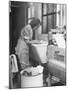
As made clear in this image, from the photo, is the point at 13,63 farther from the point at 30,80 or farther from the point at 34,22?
the point at 34,22

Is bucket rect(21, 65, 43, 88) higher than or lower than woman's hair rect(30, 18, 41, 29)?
lower

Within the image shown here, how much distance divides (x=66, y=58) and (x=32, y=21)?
0.55 meters

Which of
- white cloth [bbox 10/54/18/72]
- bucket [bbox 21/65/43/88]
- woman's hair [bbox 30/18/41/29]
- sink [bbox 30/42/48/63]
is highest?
woman's hair [bbox 30/18/41/29]

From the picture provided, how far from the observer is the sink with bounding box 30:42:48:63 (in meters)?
1.96

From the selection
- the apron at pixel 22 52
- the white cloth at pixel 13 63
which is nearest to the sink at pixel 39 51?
the apron at pixel 22 52

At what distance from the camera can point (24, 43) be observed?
77.0 inches

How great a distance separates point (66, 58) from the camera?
2.05 metres

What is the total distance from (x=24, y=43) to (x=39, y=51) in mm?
181

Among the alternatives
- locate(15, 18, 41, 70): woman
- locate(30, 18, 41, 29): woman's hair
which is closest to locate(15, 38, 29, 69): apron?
locate(15, 18, 41, 70): woman

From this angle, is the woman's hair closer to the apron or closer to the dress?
the dress

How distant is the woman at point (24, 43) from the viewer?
194cm

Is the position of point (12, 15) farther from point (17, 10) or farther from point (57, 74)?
point (57, 74)

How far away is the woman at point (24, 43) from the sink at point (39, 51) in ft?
0.21

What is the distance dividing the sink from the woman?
63 mm
